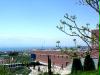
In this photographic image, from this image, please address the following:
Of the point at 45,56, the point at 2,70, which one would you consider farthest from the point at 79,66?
the point at 45,56

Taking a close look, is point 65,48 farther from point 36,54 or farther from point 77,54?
point 36,54

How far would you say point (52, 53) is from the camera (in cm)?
8519

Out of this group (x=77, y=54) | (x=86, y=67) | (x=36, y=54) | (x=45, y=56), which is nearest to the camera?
(x=77, y=54)

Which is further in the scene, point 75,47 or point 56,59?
point 56,59

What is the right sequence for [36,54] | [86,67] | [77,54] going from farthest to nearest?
[36,54] < [86,67] < [77,54]

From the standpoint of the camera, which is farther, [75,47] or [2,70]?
[2,70]

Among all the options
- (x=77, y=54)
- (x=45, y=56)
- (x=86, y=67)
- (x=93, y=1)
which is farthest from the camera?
(x=45, y=56)

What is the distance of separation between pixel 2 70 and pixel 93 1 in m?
7.51

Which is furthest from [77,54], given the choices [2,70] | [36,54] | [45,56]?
[36,54]

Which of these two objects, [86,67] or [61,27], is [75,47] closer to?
[61,27]

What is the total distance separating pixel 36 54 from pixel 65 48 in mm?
87754

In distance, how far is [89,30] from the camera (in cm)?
891

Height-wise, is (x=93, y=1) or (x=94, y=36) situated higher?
(x=93, y=1)

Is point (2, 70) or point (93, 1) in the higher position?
point (93, 1)
